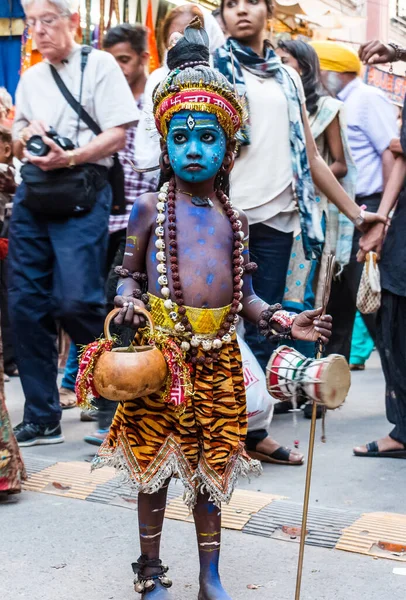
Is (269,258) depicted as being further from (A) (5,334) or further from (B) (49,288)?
(A) (5,334)

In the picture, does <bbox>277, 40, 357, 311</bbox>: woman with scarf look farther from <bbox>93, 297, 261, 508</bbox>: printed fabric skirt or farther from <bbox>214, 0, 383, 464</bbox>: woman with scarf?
<bbox>93, 297, 261, 508</bbox>: printed fabric skirt

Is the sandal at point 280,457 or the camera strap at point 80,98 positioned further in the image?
the camera strap at point 80,98

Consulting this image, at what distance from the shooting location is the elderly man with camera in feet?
14.9

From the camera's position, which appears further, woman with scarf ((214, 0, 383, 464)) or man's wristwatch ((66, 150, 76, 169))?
man's wristwatch ((66, 150, 76, 169))

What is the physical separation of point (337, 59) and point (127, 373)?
4442 mm

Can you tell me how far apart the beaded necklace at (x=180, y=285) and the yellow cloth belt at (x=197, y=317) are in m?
0.02

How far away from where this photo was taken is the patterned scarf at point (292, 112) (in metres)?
4.36

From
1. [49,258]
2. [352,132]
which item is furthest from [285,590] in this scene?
[352,132]

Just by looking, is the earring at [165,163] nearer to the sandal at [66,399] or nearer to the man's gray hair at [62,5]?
the man's gray hair at [62,5]

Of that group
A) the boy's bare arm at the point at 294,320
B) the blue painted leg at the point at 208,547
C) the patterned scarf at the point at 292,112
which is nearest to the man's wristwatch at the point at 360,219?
the patterned scarf at the point at 292,112

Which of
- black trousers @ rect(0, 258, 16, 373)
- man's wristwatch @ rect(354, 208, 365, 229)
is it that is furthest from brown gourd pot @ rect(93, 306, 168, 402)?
black trousers @ rect(0, 258, 16, 373)

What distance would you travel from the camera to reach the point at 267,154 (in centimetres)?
442

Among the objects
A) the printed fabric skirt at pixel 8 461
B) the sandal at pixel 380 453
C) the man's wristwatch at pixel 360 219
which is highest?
the man's wristwatch at pixel 360 219

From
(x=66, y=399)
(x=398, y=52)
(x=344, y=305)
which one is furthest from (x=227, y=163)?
(x=66, y=399)
